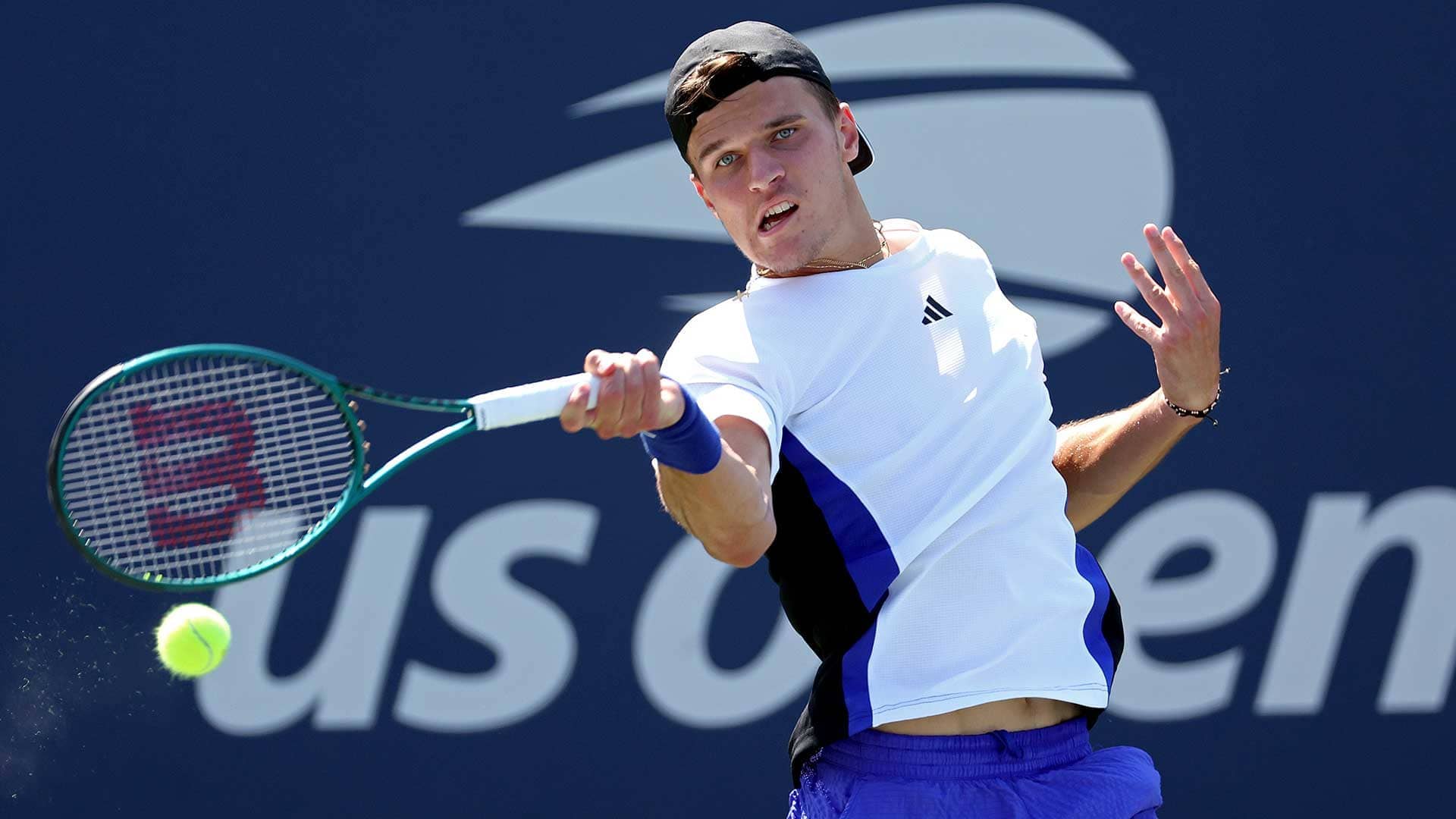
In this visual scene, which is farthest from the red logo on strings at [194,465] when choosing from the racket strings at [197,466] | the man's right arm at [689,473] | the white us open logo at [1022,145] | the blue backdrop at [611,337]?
the white us open logo at [1022,145]

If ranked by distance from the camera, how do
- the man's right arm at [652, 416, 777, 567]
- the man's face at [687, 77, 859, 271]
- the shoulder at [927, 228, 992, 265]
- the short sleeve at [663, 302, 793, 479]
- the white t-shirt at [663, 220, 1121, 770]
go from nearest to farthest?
the man's right arm at [652, 416, 777, 567] < the short sleeve at [663, 302, 793, 479] < the white t-shirt at [663, 220, 1121, 770] < the man's face at [687, 77, 859, 271] < the shoulder at [927, 228, 992, 265]

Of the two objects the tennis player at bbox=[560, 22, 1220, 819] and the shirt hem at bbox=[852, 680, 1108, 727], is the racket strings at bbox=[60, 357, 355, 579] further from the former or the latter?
the shirt hem at bbox=[852, 680, 1108, 727]

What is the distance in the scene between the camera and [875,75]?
12.3ft

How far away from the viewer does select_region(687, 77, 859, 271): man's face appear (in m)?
2.07

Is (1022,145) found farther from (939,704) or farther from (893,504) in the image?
(939,704)

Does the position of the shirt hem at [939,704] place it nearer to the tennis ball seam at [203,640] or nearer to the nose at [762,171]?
the nose at [762,171]

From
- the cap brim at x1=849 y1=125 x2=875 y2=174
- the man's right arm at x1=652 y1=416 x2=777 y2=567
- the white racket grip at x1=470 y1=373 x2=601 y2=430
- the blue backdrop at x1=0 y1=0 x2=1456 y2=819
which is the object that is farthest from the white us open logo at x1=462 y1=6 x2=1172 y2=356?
the white racket grip at x1=470 y1=373 x2=601 y2=430

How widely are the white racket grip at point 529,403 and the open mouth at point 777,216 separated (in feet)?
1.54

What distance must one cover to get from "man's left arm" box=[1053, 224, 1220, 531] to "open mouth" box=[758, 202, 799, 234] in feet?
1.54

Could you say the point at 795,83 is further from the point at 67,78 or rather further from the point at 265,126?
the point at 67,78

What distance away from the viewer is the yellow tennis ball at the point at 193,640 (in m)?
2.38

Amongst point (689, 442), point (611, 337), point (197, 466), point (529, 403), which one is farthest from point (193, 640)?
point (611, 337)

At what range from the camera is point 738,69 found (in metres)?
2.06

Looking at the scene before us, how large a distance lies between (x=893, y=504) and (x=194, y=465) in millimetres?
918
